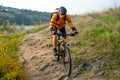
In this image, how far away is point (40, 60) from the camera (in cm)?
1254

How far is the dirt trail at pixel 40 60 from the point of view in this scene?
11.2 meters

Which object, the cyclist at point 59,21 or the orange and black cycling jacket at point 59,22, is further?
the orange and black cycling jacket at point 59,22

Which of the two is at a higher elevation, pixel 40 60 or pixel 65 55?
pixel 65 55

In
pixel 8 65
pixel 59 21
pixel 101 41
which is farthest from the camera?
pixel 101 41

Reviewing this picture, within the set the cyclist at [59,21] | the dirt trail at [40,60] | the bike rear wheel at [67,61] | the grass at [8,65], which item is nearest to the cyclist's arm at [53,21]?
the cyclist at [59,21]

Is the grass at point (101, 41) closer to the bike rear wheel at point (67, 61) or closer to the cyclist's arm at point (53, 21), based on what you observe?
the bike rear wheel at point (67, 61)

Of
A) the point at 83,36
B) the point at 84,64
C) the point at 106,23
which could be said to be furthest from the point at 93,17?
the point at 84,64

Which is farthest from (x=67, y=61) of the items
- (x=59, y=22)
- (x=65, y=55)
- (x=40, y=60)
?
(x=40, y=60)

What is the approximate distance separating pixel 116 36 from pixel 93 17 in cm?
391

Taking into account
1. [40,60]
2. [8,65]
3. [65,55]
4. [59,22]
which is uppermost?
[59,22]

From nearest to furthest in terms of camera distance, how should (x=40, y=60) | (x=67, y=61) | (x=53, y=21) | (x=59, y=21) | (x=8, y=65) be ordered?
(x=67, y=61), (x=8, y=65), (x=53, y=21), (x=59, y=21), (x=40, y=60)

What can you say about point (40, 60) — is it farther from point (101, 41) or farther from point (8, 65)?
point (101, 41)

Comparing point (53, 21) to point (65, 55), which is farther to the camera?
point (53, 21)

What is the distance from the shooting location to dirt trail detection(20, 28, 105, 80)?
1116 centimetres
